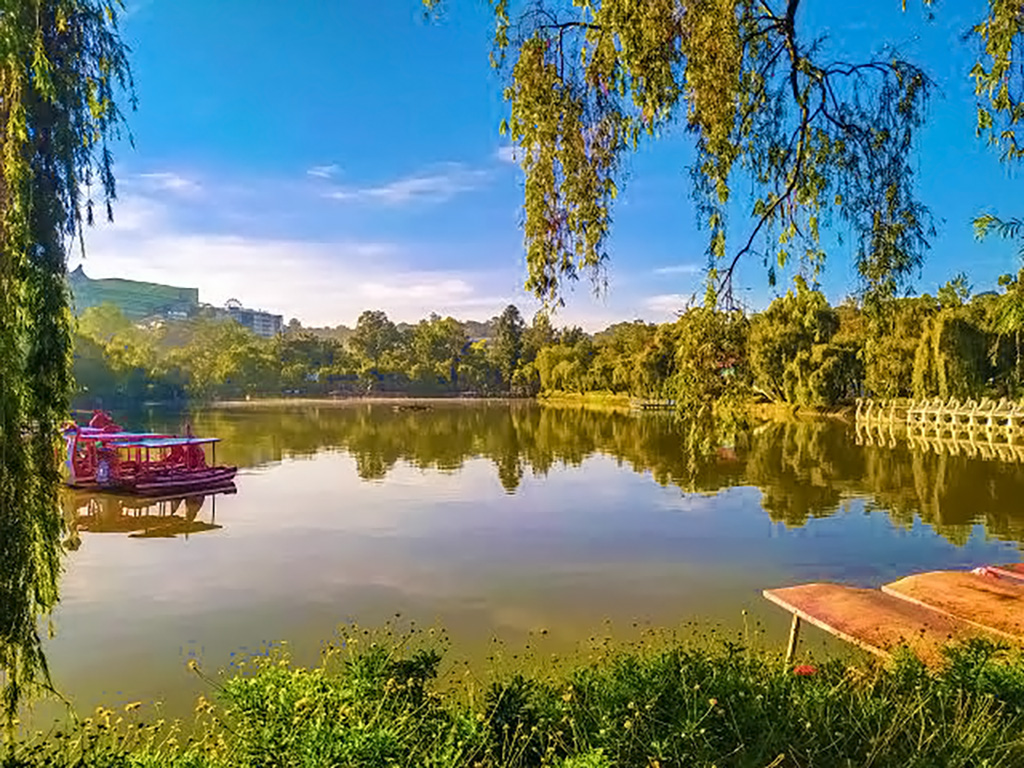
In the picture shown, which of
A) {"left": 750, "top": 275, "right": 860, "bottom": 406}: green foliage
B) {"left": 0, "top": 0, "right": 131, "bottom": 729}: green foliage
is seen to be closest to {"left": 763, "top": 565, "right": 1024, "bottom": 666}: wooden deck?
{"left": 0, "top": 0, "right": 131, "bottom": 729}: green foliage

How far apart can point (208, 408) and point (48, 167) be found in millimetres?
58133

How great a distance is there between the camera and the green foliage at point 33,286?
10.3 ft

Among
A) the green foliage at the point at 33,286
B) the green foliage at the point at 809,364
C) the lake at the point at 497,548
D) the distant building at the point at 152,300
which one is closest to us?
the green foliage at the point at 33,286

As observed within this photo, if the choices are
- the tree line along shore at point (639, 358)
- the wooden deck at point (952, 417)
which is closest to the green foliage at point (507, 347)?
the tree line along shore at point (639, 358)

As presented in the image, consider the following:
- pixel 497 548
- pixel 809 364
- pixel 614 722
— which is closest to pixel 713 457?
pixel 497 548

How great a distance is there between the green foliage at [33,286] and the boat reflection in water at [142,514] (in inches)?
451

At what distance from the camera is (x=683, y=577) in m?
10.4

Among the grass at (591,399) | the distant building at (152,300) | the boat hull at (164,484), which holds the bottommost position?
the boat hull at (164,484)

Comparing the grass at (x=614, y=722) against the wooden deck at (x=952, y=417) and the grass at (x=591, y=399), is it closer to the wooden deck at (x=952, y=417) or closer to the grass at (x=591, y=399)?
the wooden deck at (x=952, y=417)

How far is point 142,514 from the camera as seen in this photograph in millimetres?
16062

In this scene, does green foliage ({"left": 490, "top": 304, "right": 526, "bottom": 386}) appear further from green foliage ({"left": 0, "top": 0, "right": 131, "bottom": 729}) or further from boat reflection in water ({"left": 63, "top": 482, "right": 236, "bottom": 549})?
green foliage ({"left": 0, "top": 0, "right": 131, "bottom": 729})

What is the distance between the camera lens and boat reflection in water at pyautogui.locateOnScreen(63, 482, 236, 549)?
14336mm

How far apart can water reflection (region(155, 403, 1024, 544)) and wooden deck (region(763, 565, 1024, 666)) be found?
152 cm

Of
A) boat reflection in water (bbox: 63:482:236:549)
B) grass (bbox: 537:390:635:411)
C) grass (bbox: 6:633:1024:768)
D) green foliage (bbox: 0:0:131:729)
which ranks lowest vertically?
boat reflection in water (bbox: 63:482:236:549)
